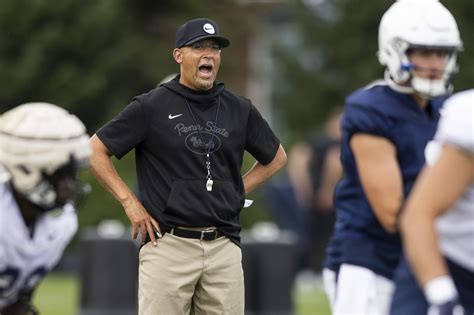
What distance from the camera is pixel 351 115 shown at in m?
6.31

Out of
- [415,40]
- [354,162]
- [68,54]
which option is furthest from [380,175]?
[68,54]

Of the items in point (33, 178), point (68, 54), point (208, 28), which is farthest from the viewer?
point (68, 54)

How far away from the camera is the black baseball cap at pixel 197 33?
7.37 m

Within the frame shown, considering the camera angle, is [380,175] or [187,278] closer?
[380,175]

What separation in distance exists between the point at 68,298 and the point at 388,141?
9.15 meters

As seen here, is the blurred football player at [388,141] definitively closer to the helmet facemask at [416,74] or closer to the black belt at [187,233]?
the helmet facemask at [416,74]

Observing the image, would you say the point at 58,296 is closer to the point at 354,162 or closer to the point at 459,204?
the point at 354,162

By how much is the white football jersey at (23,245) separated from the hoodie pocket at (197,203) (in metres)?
1.37

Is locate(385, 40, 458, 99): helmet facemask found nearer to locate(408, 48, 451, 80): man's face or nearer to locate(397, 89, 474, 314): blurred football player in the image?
locate(408, 48, 451, 80): man's face

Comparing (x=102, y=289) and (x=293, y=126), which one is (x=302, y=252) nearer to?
(x=102, y=289)

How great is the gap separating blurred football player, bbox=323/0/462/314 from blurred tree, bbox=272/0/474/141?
1819 centimetres

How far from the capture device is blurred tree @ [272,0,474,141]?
2530 centimetres

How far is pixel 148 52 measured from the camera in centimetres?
2833

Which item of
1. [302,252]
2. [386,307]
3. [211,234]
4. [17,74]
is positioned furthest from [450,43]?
[17,74]
